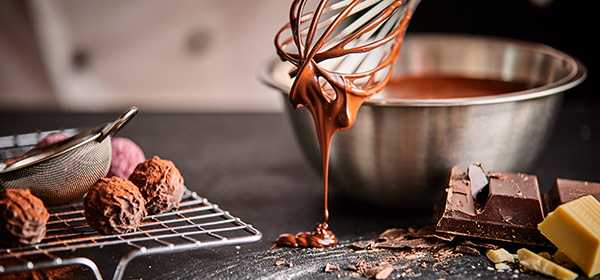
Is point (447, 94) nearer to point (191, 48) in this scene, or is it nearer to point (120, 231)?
point (120, 231)

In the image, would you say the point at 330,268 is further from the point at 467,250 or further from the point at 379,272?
the point at 467,250

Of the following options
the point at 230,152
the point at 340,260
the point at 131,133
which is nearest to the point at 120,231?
the point at 340,260

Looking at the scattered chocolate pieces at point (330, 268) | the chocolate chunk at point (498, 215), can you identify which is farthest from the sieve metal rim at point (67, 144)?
the chocolate chunk at point (498, 215)

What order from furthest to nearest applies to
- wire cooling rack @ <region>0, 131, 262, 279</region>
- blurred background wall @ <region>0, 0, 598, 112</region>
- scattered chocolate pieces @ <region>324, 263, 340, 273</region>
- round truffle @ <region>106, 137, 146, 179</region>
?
blurred background wall @ <region>0, 0, 598, 112</region> → round truffle @ <region>106, 137, 146, 179</region> → scattered chocolate pieces @ <region>324, 263, 340, 273</region> → wire cooling rack @ <region>0, 131, 262, 279</region>

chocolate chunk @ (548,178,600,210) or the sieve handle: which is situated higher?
the sieve handle

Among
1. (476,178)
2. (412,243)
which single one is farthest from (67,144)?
(476,178)

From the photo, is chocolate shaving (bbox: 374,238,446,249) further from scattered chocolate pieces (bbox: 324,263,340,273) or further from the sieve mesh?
the sieve mesh

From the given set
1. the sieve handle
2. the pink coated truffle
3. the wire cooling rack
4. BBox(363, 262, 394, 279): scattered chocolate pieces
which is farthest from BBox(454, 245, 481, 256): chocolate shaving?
the pink coated truffle

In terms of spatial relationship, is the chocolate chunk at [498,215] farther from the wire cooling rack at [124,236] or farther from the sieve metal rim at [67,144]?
the sieve metal rim at [67,144]
